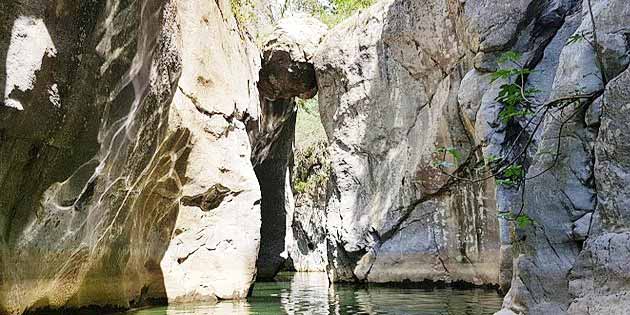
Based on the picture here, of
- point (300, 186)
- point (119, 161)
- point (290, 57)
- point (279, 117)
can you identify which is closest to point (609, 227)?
point (119, 161)

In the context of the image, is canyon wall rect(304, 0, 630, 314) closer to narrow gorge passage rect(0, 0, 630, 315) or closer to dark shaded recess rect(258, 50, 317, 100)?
narrow gorge passage rect(0, 0, 630, 315)

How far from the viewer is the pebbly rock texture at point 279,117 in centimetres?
1644

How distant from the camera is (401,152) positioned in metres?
14.4

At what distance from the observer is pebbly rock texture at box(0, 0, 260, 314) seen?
19.6ft

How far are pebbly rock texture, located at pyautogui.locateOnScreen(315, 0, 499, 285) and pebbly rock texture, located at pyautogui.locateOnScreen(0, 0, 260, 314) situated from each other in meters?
3.71

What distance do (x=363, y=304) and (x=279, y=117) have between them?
9.40 meters

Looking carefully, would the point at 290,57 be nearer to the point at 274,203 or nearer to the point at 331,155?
the point at 331,155

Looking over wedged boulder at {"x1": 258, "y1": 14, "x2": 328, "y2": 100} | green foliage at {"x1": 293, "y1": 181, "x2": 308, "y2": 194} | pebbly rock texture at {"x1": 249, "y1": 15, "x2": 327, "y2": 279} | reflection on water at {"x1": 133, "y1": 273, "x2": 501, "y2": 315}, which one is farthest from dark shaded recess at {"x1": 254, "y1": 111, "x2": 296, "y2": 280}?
reflection on water at {"x1": 133, "y1": 273, "x2": 501, "y2": 315}

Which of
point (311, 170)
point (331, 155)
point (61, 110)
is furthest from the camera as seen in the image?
point (311, 170)

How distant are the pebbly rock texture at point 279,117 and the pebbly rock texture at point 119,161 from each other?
3.11m

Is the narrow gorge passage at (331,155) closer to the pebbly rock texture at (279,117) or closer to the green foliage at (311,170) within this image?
the pebbly rock texture at (279,117)

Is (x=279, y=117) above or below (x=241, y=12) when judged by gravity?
below

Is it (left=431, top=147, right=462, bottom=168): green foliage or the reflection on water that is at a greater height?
(left=431, top=147, right=462, bottom=168): green foliage

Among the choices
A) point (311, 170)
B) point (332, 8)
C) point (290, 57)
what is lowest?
point (311, 170)
